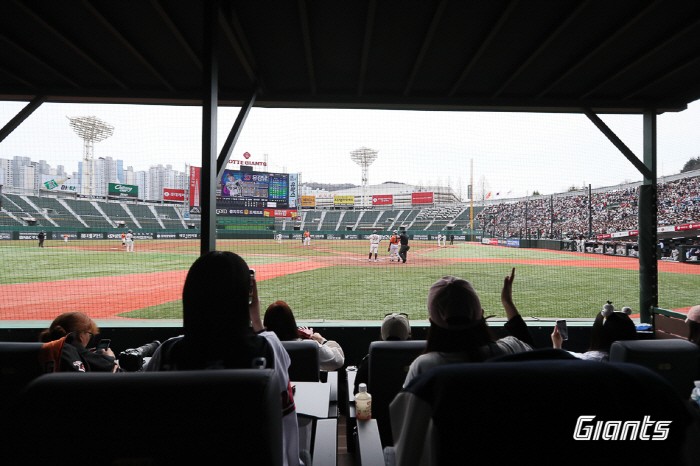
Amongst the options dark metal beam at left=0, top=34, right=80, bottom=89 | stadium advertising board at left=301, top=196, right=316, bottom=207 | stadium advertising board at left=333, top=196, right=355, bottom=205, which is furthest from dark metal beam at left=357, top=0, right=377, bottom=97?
stadium advertising board at left=301, top=196, right=316, bottom=207

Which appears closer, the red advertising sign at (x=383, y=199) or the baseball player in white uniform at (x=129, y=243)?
the baseball player in white uniform at (x=129, y=243)

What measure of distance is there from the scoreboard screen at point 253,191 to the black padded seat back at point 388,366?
27141mm

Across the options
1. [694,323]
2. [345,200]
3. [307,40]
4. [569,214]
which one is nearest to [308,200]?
[345,200]

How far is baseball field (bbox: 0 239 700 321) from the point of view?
711cm

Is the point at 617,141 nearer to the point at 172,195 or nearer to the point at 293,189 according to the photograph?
the point at 293,189

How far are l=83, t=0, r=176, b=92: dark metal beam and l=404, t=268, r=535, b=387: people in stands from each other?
12.2ft

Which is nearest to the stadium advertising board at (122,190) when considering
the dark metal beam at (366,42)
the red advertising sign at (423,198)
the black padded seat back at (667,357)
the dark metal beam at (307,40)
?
the red advertising sign at (423,198)

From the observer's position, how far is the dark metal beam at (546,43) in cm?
294

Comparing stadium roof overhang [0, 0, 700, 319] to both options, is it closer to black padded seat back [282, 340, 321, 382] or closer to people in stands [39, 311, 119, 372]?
people in stands [39, 311, 119, 372]

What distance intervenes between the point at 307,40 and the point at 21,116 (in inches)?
154

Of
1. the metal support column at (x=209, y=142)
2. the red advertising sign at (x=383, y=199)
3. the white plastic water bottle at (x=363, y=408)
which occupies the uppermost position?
the red advertising sign at (x=383, y=199)

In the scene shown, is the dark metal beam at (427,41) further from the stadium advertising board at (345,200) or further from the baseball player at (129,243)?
the baseball player at (129,243)

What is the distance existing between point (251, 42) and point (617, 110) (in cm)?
501

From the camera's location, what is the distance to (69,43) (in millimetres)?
3453
